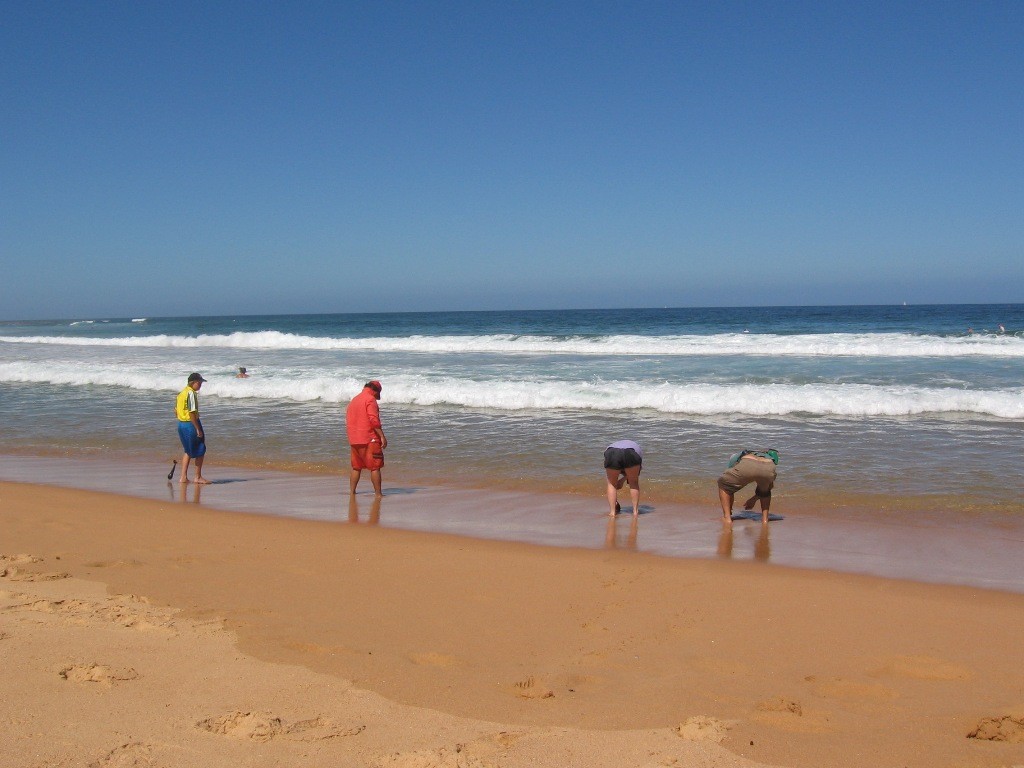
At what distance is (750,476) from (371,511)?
3994 millimetres

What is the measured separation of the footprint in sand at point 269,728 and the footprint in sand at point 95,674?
656 mm

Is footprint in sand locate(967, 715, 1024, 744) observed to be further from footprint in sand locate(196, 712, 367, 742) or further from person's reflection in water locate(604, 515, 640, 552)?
person's reflection in water locate(604, 515, 640, 552)

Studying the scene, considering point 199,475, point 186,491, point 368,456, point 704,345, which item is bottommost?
point 186,491

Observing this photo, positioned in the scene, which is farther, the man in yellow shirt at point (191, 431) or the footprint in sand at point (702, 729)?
the man in yellow shirt at point (191, 431)

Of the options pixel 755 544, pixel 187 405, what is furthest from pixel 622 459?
pixel 187 405

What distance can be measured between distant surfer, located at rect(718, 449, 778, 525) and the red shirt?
3994mm

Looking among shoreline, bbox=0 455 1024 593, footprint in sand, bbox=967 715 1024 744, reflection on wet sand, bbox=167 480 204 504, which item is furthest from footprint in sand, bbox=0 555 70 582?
footprint in sand, bbox=967 715 1024 744

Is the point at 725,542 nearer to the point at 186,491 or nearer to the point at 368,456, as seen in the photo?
the point at 368,456

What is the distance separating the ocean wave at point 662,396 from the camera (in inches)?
565

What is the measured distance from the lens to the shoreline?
21.0 feet

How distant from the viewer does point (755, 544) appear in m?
6.93

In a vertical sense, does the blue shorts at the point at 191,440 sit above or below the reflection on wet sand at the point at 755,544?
above

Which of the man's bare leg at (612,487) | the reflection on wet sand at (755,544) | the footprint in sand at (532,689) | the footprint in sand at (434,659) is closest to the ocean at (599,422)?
the man's bare leg at (612,487)

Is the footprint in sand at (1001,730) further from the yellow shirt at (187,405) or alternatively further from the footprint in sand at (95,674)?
the yellow shirt at (187,405)
